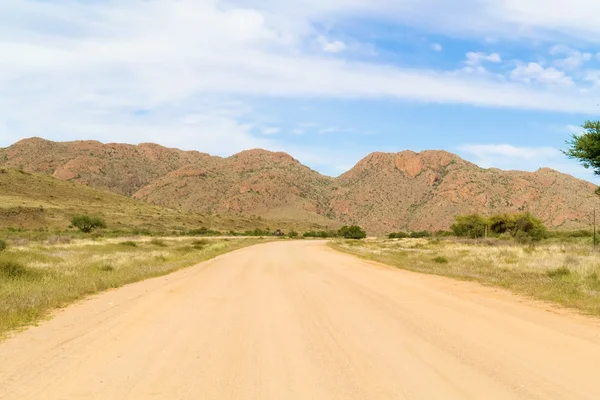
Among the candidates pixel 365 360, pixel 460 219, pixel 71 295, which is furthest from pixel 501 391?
pixel 460 219

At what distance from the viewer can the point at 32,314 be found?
1038 cm

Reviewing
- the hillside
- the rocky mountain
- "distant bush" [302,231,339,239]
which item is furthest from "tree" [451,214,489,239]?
the hillside

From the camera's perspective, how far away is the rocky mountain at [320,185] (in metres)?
105

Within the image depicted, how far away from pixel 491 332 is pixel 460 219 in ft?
240

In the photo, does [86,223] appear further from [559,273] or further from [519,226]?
[559,273]

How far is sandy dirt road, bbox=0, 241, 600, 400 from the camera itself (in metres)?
5.64

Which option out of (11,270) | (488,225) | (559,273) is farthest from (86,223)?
(559,273)

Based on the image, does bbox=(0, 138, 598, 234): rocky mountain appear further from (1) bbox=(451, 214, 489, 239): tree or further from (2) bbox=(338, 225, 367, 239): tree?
(1) bbox=(451, 214, 489, 239): tree

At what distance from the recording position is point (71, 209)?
277 ft

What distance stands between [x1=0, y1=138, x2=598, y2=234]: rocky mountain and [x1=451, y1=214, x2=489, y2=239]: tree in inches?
944

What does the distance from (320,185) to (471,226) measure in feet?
250

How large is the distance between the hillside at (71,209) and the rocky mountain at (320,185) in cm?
2103

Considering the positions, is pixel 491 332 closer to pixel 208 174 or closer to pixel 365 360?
pixel 365 360

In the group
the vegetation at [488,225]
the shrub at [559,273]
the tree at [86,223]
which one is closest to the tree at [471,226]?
the vegetation at [488,225]
